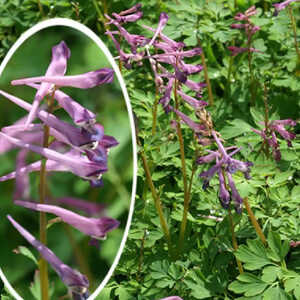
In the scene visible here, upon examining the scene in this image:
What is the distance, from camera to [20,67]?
50.5 inches

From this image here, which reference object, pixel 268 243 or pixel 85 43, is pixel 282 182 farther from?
pixel 85 43

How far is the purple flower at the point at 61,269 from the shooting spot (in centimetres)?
126

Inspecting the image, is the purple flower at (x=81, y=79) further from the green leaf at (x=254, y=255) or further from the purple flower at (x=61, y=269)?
the green leaf at (x=254, y=255)

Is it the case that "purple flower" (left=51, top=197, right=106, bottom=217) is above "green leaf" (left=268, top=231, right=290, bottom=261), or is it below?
above

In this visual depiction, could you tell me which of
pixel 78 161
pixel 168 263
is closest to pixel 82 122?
pixel 78 161

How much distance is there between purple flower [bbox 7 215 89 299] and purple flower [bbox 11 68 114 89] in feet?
1.09

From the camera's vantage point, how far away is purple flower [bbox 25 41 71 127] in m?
1.26

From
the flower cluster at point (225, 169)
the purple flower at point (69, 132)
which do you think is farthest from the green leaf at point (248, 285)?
the purple flower at point (69, 132)

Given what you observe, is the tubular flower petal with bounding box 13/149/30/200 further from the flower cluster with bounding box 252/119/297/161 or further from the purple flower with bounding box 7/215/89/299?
the flower cluster with bounding box 252/119/297/161

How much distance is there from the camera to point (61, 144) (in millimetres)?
1302

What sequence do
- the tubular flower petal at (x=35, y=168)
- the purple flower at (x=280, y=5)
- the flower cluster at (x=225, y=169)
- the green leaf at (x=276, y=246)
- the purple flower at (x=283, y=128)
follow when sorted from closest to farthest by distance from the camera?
the tubular flower petal at (x=35, y=168) → the flower cluster at (x=225, y=169) → the green leaf at (x=276, y=246) → the purple flower at (x=283, y=128) → the purple flower at (x=280, y=5)

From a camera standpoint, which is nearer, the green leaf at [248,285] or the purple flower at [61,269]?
the purple flower at [61,269]

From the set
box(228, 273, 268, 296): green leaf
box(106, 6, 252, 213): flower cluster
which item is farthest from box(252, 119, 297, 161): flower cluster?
box(228, 273, 268, 296): green leaf

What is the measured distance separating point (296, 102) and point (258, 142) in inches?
19.4
